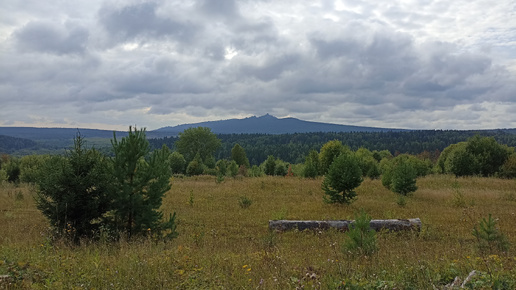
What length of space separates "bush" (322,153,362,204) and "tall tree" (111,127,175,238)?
10211 millimetres

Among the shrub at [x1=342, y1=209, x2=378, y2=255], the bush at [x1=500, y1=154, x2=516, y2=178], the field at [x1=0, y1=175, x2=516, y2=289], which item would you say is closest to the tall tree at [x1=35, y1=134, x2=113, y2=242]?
the field at [x1=0, y1=175, x2=516, y2=289]

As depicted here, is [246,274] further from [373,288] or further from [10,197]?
[10,197]

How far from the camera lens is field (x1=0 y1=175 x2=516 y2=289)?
4789 millimetres

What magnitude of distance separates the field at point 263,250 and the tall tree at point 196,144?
204ft

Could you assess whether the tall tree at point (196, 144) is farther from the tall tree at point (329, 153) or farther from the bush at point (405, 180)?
the bush at point (405, 180)

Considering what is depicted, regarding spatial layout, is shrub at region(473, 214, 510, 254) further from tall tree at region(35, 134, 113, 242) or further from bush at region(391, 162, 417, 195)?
bush at region(391, 162, 417, 195)

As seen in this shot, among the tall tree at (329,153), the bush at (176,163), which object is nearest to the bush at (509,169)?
the tall tree at (329,153)

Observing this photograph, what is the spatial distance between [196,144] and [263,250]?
268 feet

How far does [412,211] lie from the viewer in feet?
53.5

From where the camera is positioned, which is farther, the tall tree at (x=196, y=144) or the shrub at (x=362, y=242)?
the tall tree at (x=196, y=144)

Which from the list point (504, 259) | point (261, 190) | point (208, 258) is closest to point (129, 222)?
point (208, 258)

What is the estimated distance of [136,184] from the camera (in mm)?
8711

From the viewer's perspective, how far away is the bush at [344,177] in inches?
654

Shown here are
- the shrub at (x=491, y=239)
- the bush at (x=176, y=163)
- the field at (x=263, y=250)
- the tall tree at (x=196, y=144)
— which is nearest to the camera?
the field at (x=263, y=250)
